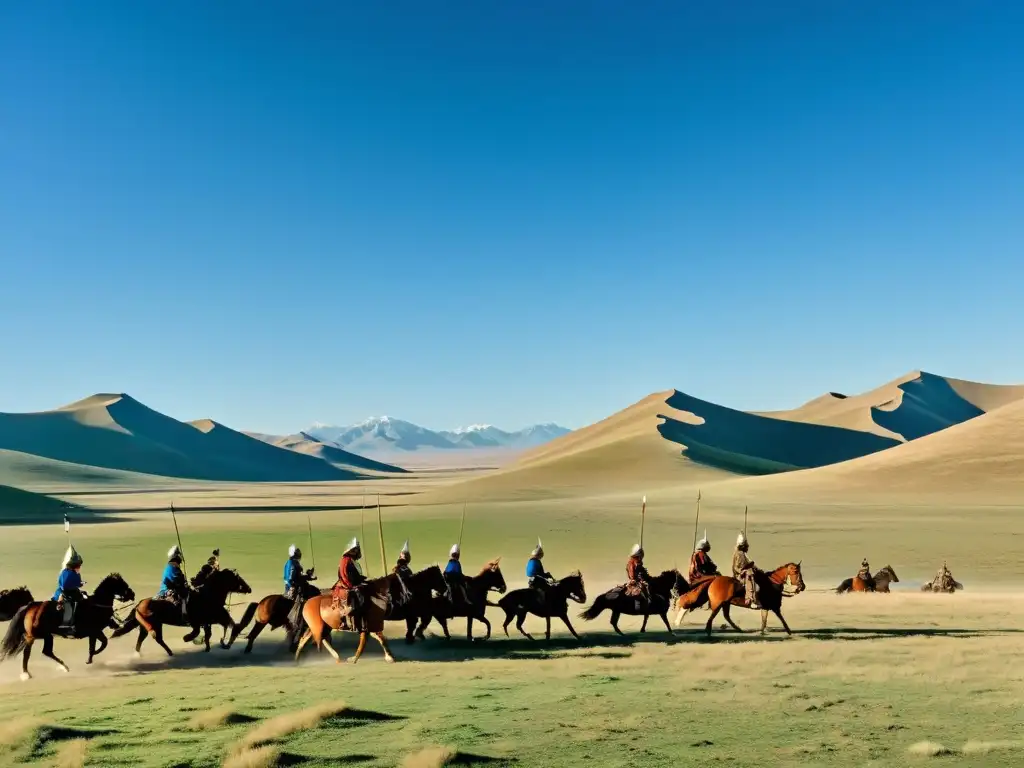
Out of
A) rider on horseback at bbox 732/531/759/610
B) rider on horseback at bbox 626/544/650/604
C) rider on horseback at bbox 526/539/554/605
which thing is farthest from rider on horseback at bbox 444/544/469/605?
rider on horseback at bbox 732/531/759/610

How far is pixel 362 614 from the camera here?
1677 cm

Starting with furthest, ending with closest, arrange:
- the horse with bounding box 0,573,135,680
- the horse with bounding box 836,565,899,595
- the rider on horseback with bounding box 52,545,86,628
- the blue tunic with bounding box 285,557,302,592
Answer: the horse with bounding box 836,565,899,595 → the blue tunic with bounding box 285,557,302,592 → the rider on horseback with bounding box 52,545,86,628 → the horse with bounding box 0,573,135,680

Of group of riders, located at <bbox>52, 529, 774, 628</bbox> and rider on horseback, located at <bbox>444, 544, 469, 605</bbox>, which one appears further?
rider on horseback, located at <bbox>444, 544, 469, 605</bbox>

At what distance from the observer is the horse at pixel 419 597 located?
18000 millimetres

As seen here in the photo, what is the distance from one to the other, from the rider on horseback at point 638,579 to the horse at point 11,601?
1248cm

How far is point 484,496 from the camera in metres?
88.4

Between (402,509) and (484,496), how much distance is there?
1866cm

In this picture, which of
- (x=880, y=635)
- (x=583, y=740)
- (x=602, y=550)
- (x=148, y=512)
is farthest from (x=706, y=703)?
(x=148, y=512)

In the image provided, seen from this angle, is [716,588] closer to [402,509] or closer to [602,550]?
[602,550]

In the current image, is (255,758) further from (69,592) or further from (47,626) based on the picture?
(69,592)

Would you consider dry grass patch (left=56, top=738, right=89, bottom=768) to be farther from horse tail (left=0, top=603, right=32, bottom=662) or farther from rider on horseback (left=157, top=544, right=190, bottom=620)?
rider on horseback (left=157, top=544, right=190, bottom=620)

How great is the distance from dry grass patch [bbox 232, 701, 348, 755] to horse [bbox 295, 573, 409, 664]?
14.8 feet


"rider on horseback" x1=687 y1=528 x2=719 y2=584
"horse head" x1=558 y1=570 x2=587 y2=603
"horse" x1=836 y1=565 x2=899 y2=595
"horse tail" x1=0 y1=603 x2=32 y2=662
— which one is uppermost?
"rider on horseback" x1=687 y1=528 x2=719 y2=584

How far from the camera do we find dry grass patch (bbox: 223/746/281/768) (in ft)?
30.6
